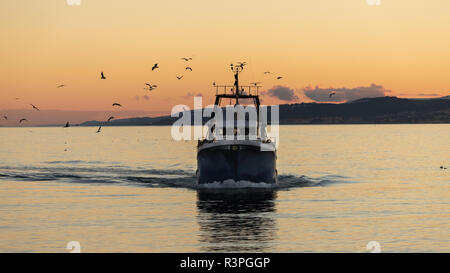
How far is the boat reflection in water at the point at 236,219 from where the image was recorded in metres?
32.6

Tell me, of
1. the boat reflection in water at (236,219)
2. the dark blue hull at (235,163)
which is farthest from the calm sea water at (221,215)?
the dark blue hull at (235,163)

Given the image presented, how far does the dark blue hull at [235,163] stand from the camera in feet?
170

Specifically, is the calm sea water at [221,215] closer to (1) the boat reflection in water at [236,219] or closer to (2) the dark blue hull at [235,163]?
(1) the boat reflection in water at [236,219]

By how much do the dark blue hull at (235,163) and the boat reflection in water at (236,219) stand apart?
104 centimetres

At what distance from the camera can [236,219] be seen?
40.1 m

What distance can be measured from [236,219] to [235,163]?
12.2 metres

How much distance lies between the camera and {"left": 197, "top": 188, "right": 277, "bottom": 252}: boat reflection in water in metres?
32.6

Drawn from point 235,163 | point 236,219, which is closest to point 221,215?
point 236,219

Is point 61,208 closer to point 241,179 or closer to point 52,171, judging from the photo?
point 241,179

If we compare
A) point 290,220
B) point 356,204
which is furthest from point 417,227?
point 356,204

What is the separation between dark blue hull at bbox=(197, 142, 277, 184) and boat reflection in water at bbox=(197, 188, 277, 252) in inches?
41.1

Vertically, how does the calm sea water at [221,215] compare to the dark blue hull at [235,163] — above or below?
below

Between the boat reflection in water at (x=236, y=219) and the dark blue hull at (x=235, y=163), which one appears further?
the dark blue hull at (x=235, y=163)
